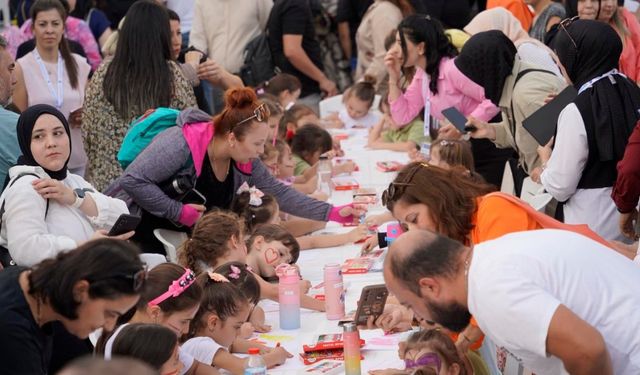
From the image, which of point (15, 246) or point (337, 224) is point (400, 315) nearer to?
point (15, 246)

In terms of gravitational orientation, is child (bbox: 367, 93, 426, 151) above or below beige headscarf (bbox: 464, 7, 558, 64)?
below

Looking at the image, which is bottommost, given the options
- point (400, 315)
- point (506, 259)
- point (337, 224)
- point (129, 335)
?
point (337, 224)

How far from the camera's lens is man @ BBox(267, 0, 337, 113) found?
9.33m

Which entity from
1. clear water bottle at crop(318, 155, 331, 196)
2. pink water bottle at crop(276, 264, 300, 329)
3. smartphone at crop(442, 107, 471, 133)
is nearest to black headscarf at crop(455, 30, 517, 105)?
smartphone at crop(442, 107, 471, 133)

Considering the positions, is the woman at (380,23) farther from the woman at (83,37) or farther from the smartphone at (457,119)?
the smartphone at (457,119)

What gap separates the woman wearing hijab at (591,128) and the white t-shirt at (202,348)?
1866mm

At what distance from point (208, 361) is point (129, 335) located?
567mm

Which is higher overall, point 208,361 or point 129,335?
point 129,335

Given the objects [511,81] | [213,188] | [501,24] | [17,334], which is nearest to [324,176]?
[511,81]

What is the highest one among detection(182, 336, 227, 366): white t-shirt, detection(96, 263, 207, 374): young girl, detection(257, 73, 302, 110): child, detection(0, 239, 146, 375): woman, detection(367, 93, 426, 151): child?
detection(0, 239, 146, 375): woman

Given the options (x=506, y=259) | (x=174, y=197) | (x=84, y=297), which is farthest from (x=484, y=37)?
(x=84, y=297)

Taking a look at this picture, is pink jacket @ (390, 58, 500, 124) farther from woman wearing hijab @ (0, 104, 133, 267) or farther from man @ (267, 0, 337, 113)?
woman wearing hijab @ (0, 104, 133, 267)

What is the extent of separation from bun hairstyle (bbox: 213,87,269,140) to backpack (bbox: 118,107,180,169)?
1.01 ft

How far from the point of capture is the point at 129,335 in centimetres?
324
